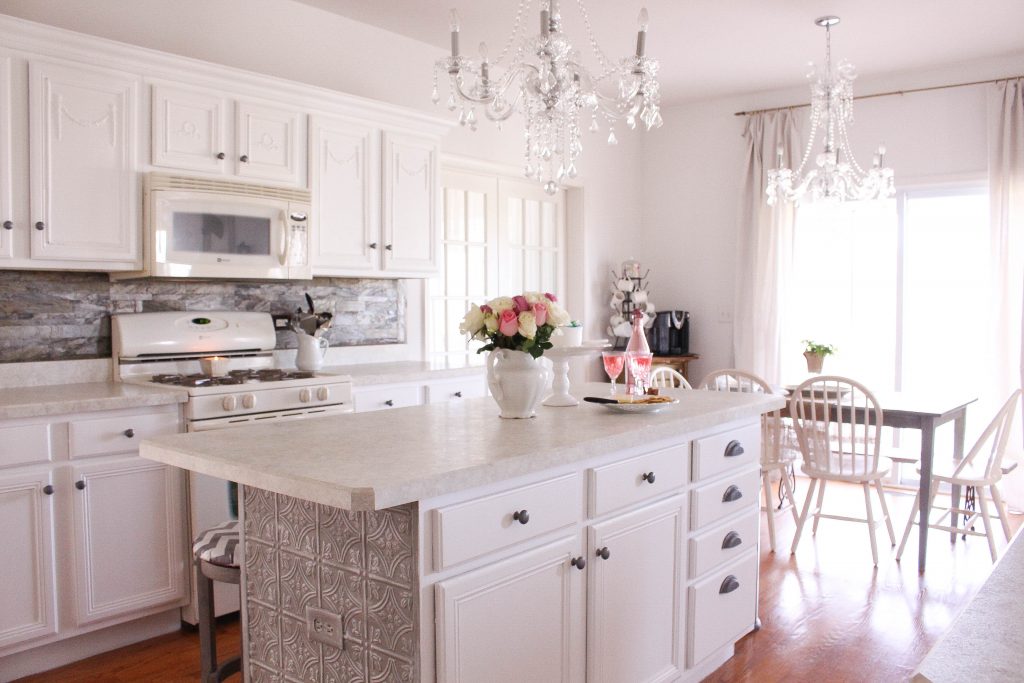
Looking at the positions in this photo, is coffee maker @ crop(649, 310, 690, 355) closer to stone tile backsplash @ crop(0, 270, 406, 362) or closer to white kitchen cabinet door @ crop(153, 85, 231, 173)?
stone tile backsplash @ crop(0, 270, 406, 362)

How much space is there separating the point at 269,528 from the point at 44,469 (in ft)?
3.94

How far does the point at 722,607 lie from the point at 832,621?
74cm

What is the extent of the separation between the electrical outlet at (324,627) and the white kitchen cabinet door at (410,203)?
97.4 inches

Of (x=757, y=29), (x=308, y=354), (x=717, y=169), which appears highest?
(x=757, y=29)

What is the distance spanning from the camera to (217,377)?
10.9 ft

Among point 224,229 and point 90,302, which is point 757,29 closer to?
point 224,229

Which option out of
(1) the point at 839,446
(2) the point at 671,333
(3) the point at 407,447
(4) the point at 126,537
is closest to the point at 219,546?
(3) the point at 407,447

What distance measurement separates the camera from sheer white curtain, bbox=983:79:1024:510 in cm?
494

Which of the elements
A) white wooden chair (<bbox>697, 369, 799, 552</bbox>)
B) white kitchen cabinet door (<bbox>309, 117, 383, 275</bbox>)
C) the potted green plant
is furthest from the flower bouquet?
the potted green plant

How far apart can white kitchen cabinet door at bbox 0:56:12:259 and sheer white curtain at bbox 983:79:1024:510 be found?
202 inches

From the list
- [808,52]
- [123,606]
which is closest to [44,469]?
[123,606]

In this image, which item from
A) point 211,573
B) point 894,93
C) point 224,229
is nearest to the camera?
point 211,573

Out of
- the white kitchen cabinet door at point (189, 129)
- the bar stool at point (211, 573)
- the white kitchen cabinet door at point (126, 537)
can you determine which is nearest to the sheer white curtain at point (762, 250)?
the white kitchen cabinet door at point (189, 129)

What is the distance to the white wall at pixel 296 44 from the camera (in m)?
3.40
